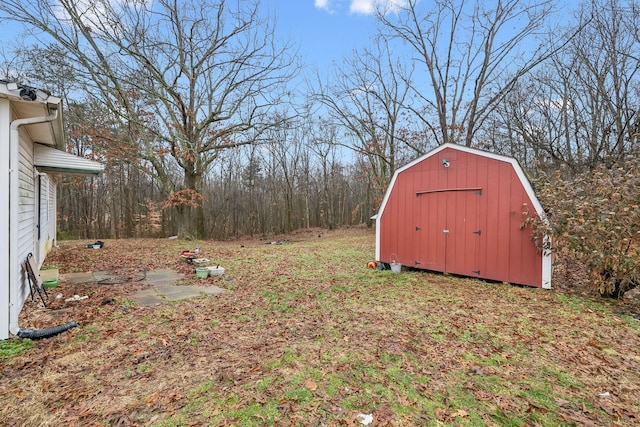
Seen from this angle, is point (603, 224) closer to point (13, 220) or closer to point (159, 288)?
point (159, 288)

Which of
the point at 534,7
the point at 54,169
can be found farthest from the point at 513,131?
the point at 54,169

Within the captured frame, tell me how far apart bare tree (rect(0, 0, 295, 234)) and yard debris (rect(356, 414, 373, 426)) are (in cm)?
1200

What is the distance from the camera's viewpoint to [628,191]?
4.72 metres

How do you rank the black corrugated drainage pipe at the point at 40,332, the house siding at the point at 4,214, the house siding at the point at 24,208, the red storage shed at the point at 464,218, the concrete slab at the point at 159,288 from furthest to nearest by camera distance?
the red storage shed at the point at 464,218 < the concrete slab at the point at 159,288 < the house siding at the point at 24,208 < the black corrugated drainage pipe at the point at 40,332 < the house siding at the point at 4,214

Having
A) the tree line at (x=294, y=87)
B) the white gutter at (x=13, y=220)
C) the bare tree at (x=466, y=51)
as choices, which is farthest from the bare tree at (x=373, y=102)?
the white gutter at (x=13, y=220)

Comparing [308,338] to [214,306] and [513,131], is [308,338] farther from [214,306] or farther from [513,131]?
[513,131]

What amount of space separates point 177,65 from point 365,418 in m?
14.3

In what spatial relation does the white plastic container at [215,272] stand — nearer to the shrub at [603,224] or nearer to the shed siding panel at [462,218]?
the shed siding panel at [462,218]

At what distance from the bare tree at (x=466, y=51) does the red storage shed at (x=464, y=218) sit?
10.3 meters

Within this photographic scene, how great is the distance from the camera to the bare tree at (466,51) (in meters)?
14.6

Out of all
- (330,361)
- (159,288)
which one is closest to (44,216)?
(159,288)

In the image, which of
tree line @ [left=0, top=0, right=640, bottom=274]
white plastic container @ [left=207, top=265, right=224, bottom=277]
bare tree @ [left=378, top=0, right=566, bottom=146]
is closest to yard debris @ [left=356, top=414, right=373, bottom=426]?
white plastic container @ [left=207, top=265, right=224, bottom=277]

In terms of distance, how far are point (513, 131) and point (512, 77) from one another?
268 centimetres

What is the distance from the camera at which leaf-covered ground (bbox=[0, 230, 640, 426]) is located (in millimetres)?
2324
